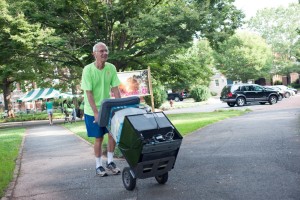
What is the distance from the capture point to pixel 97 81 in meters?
5.62

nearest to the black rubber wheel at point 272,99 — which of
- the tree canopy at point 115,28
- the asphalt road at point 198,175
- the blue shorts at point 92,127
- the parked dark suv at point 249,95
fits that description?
the parked dark suv at point 249,95

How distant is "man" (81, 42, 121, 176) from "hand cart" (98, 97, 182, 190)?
0.80m

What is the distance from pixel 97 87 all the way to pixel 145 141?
168cm

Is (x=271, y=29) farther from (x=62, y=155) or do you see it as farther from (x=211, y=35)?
(x=62, y=155)

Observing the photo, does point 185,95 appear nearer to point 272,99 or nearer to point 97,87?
point 272,99

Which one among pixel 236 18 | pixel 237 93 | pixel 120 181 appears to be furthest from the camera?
pixel 237 93

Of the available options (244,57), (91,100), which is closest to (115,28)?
(91,100)

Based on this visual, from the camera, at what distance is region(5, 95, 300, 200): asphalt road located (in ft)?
14.9

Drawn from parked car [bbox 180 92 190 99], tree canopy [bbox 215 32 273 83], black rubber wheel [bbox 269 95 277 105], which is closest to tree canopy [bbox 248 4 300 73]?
tree canopy [bbox 215 32 273 83]

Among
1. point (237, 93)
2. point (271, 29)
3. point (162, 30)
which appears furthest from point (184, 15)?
point (271, 29)

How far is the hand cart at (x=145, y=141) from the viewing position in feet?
14.5

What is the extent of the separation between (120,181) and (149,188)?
2.31 feet

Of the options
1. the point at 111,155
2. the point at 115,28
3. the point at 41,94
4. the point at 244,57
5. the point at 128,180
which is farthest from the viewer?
the point at 244,57

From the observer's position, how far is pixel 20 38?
59.8 feet
